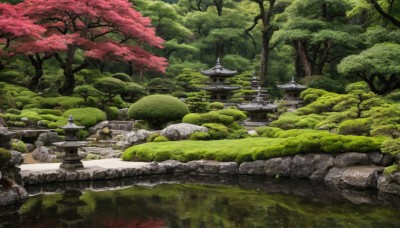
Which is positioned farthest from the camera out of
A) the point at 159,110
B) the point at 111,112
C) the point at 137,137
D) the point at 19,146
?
the point at 111,112

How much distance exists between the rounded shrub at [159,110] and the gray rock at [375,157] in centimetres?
1185

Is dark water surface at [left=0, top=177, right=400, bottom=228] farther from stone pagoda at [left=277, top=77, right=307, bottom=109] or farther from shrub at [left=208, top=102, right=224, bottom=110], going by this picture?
stone pagoda at [left=277, top=77, right=307, bottom=109]

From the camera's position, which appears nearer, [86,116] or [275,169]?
[275,169]

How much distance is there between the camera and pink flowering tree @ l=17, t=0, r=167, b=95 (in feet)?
85.0

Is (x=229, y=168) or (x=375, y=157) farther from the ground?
(x=375, y=157)

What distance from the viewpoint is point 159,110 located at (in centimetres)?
2333

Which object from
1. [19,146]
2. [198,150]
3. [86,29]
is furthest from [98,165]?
[86,29]

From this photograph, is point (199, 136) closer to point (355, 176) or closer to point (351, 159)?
point (351, 159)

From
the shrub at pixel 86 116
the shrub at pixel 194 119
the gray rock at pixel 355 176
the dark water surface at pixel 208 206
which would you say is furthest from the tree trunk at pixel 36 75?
the gray rock at pixel 355 176

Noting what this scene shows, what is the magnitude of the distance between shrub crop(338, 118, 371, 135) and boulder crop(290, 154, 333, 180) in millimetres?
2410

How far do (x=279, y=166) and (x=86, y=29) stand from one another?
18268 mm

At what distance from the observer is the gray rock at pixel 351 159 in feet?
46.5

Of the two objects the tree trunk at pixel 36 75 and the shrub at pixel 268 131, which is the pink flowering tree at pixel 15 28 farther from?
the shrub at pixel 268 131

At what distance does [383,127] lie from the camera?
48.7 feet
